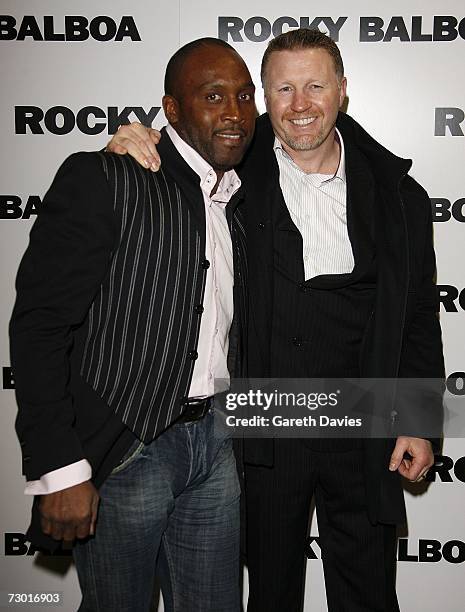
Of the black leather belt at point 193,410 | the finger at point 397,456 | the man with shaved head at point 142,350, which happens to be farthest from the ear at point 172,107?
the finger at point 397,456

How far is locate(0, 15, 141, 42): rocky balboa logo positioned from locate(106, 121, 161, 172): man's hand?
0.91 meters

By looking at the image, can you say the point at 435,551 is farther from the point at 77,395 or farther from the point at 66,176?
the point at 66,176

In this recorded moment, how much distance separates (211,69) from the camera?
1.50m

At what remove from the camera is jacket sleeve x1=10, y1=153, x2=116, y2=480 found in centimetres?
131

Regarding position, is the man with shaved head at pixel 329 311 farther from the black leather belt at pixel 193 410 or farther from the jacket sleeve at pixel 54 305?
the jacket sleeve at pixel 54 305

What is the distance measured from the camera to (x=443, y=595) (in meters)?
2.54

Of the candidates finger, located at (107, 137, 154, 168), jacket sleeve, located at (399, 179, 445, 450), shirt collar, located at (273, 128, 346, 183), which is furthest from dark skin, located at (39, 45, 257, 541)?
jacket sleeve, located at (399, 179, 445, 450)

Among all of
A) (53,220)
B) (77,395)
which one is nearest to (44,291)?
(53,220)

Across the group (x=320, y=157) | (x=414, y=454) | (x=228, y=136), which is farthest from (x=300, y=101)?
(x=414, y=454)

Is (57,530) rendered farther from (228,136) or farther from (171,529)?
(228,136)

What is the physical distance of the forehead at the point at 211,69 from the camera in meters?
1.50

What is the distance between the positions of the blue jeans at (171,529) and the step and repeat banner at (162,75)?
3.73 ft

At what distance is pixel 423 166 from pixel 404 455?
100 centimetres

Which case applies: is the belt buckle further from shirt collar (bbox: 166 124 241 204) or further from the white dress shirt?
shirt collar (bbox: 166 124 241 204)
